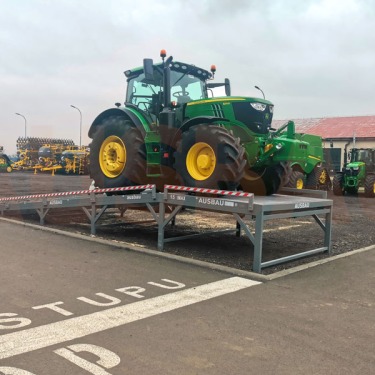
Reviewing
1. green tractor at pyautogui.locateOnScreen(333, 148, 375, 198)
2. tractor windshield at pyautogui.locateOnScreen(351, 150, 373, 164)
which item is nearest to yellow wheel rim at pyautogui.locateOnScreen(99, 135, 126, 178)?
green tractor at pyautogui.locateOnScreen(333, 148, 375, 198)

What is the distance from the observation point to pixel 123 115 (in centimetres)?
847

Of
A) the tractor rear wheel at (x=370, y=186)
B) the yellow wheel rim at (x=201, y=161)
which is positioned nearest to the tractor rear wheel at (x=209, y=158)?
the yellow wheel rim at (x=201, y=161)

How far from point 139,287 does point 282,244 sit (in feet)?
12.2

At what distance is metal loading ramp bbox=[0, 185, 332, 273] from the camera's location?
5.97m

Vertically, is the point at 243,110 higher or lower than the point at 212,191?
higher

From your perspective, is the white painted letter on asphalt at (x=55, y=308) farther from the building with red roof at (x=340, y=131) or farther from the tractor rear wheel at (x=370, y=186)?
the building with red roof at (x=340, y=131)

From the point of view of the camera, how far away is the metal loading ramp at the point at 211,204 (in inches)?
235

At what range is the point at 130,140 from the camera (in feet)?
26.3

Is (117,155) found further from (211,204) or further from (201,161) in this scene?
(211,204)

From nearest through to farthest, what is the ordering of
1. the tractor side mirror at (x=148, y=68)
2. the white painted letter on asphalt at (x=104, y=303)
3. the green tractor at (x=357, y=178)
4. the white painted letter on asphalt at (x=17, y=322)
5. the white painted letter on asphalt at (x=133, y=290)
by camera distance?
the white painted letter on asphalt at (x=17, y=322) < the white painted letter on asphalt at (x=104, y=303) < the white painted letter on asphalt at (x=133, y=290) < the tractor side mirror at (x=148, y=68) < the green tractor at (x=357, y=178)

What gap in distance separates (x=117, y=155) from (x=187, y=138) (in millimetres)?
2029

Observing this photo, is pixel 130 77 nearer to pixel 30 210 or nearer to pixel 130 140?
pixel 130 140

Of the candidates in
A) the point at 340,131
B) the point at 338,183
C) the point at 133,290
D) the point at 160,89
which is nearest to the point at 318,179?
the point at 338,183

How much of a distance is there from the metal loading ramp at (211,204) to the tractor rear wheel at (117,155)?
0.84 ft
